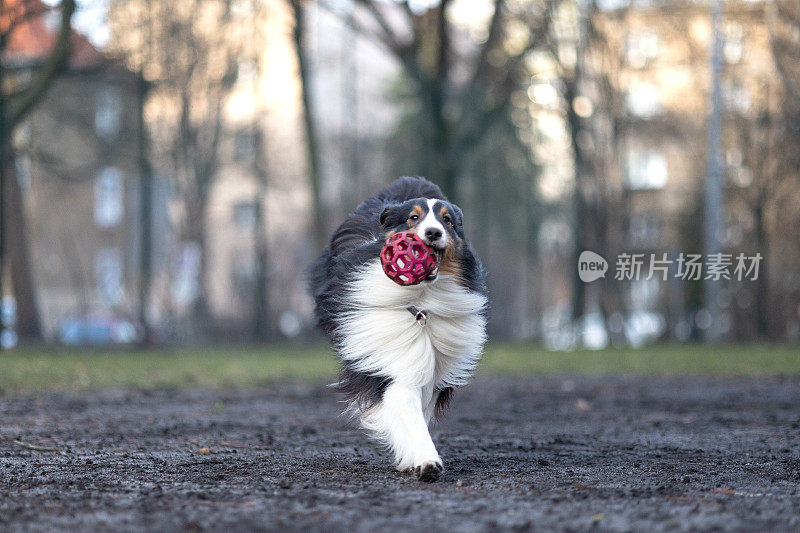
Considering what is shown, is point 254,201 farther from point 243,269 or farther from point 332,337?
point 332,337

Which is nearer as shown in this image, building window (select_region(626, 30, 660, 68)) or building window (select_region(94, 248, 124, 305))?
building window (select_region(94, 248, 124, 305))

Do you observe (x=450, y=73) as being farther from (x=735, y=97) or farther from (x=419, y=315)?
(x=419, y=315)

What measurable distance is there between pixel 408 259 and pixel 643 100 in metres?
34.0

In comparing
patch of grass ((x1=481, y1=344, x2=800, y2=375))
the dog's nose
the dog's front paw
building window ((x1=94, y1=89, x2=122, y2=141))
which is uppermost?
building window ((x1=94, y1=89, x2=122, y2=141))

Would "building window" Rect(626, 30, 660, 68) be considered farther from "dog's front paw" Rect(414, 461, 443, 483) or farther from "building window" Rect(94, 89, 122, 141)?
"dog's front paw" Rect(414, 461, 443, 483)

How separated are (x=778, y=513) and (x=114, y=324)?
15.1 metres

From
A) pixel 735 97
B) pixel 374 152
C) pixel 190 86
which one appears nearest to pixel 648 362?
pixel 190 86

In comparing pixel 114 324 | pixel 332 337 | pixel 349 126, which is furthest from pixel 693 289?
pixel 332 337

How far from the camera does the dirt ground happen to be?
14.1ft

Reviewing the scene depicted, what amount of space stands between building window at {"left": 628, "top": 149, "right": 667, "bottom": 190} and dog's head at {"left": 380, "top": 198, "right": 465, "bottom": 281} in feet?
101

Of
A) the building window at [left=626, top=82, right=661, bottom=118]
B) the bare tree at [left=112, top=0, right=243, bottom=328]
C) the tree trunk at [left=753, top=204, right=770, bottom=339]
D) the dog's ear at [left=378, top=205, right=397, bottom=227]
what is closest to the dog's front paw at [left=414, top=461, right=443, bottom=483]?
the dog's ear at [left=378, top=205, right=397, bottom=227]

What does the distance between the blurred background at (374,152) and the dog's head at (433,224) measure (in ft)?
37.2

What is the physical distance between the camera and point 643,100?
38.0m

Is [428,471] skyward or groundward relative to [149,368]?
skyward
